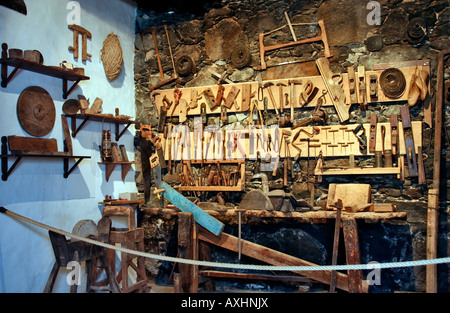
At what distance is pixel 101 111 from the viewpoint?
16.1 ft

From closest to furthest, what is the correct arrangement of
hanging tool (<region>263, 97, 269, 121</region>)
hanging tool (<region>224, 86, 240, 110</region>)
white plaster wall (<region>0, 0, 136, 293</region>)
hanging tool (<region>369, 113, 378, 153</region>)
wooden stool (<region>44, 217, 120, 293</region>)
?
wooden stool (<region>44, 217, 120, 293</region>)
white plaster wall (<region>0, 0, 136, 293</region>)
hanging tool (<region>369, 113, 378, 153</region>)
hanging tool (<region>263, 97, 269, 121</region>)
hanging tool (<region>224, 86, 240, 110</region>)

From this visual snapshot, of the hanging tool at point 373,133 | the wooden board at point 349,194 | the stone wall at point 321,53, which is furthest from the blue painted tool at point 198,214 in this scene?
the hanging tool at point 373,133

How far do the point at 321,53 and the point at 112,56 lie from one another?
288 cm

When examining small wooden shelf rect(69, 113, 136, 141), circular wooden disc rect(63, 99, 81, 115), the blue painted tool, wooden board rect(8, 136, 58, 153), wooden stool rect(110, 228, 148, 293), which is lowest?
wooden stool rect(110, 228, 148, 293)

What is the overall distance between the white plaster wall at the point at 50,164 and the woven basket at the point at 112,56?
80 mm

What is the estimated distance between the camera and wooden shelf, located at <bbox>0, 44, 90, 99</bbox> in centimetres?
355

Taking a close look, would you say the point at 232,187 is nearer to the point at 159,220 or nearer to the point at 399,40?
the point at 159,220

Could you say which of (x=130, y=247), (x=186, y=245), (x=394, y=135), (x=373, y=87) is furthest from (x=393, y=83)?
(x=130, y=247)

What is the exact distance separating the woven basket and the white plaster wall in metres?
0.08

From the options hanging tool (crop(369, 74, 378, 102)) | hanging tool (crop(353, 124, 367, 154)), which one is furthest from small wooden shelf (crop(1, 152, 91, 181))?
hanging tool (crop(369, 74, 378, 102))

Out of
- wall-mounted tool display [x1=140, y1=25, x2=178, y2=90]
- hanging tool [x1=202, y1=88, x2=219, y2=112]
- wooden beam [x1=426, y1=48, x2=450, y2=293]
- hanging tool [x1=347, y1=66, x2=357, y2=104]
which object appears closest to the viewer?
wooden beam [x1=426, y1=48, x2=450, y2=293]

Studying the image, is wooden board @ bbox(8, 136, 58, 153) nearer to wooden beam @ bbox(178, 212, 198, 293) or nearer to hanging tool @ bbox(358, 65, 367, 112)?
wooden beam @ bbox(178, 212, 198, 293)
